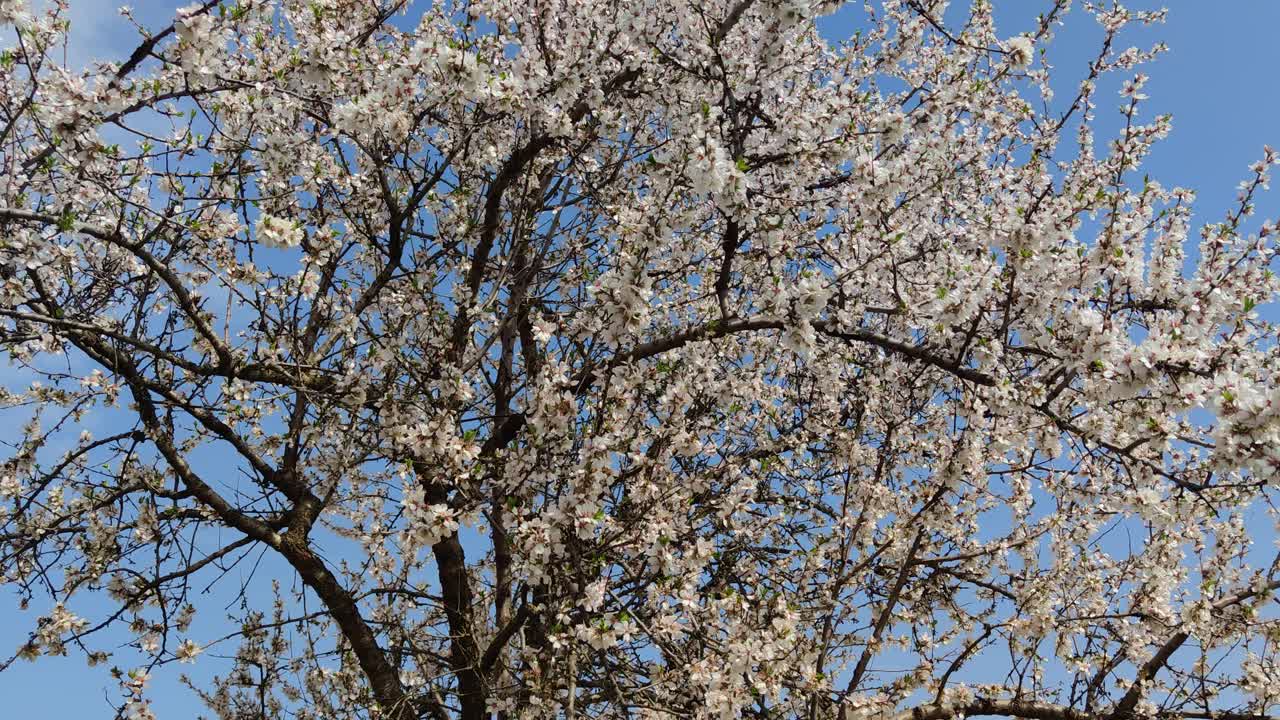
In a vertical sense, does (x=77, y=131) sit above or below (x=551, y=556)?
above

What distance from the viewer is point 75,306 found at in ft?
19.2

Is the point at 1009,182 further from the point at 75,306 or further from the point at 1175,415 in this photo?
the point at 75,306

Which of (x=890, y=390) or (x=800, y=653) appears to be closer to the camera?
(x=800, y=653)

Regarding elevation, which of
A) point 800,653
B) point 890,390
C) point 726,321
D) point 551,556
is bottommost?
point 800,653

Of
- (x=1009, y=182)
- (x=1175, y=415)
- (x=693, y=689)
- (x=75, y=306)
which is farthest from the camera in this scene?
(x=1009, y=182)

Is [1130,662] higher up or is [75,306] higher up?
[75,306]

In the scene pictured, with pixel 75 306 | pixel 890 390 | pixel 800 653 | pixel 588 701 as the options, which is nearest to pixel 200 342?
pixel 75 306

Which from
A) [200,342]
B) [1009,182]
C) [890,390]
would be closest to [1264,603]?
[890,390]

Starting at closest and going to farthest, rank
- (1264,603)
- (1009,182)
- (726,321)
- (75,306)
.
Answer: (726,321) < (75,306) < (1264,603) < (1009,182)

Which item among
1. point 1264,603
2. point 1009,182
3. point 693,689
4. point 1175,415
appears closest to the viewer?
point 1175,415

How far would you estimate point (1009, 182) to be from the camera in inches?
280

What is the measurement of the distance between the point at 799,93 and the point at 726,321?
9.47ft

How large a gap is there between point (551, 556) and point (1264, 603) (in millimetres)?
5147

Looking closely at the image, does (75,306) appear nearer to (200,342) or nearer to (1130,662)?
(200,342)
